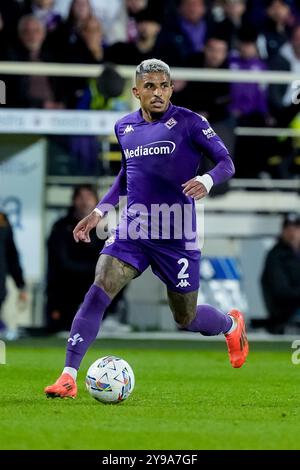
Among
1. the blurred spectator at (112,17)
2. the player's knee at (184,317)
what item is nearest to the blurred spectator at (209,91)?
the blurred spectator at (112,17)

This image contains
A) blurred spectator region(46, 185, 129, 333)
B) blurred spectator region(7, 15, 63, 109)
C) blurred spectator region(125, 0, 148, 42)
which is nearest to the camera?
blurred spectator region(46, 185, 129, 333)

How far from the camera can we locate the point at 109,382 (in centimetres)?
912

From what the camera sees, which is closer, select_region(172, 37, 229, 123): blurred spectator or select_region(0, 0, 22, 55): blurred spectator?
select_region(0, 0, 22, 55): blurred spectator

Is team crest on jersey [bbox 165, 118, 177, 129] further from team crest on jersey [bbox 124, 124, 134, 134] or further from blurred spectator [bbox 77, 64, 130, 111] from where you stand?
blurred spectator [bbox 77, 64, 130, 111]

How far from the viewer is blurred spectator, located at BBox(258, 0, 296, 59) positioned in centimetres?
1998

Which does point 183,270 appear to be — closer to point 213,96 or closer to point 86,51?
point 213,96

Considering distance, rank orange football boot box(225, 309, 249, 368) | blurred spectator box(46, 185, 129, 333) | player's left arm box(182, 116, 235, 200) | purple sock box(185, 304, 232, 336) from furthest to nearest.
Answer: blurred spectator box(46, 185, 129, 333)
orange football boot box(225, 309, 249, 368)
purple sock box(185, 304, 232, 336)
player's left arm box(182, 116, 235, 200)

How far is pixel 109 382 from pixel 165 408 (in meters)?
0.46

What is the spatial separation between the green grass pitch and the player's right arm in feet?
4.13

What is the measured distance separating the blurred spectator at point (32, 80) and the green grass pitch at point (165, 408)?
430cm

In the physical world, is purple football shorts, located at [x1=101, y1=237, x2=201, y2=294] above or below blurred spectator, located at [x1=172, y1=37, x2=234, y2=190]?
below

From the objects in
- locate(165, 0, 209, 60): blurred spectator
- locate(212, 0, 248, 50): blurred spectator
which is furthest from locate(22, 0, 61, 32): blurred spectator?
locate(212, 0, 248, 50): blurred spectator

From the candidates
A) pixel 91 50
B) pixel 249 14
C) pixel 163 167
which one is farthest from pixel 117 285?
pixel 249 14
